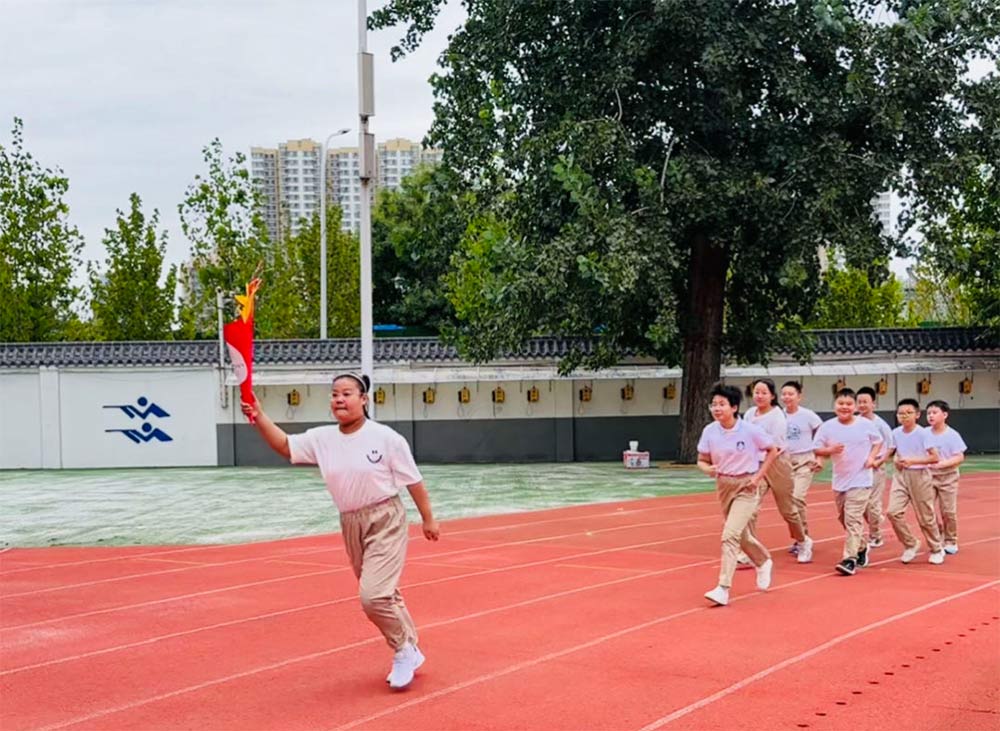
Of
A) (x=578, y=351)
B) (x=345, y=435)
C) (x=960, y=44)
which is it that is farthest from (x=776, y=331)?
(x=345, y=435)

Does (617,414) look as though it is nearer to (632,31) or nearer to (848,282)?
(632,31)

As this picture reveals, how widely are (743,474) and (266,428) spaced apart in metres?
4.60

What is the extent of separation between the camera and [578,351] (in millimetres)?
26906

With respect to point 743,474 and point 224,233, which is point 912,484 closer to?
point 743,474

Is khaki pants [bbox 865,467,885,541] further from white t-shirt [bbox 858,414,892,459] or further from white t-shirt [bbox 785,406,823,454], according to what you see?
white t-shirt [bbox 785,406,823,454]

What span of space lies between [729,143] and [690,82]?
1379mm

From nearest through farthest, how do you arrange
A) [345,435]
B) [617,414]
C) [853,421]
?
[345,435] → [853,421] → [617,414]

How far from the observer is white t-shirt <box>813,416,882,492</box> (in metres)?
11.7

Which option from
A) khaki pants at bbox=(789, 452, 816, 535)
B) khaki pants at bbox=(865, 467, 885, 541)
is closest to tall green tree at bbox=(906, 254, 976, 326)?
khaki pants at bbox=(865, 467, 885, 541)

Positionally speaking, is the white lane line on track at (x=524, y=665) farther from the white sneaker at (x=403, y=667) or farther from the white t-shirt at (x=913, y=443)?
the white t-shirt at (x=913, y=443)

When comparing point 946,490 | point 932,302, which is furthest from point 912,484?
point 932,302

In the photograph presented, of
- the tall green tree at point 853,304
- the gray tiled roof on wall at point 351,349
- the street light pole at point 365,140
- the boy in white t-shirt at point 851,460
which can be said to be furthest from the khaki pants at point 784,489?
the tall green tree at point 853,304

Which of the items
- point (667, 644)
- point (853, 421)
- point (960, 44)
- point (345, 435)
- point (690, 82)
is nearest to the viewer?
point (345, 435)

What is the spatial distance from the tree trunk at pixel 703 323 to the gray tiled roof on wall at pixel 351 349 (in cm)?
369
